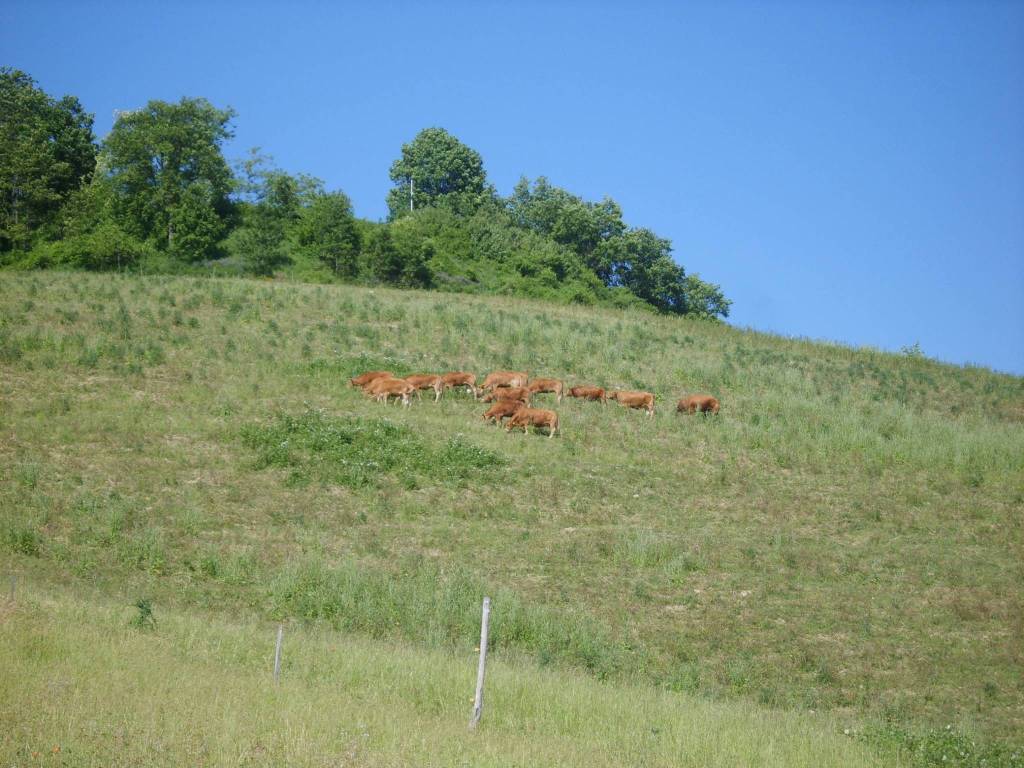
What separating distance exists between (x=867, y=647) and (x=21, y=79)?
77264mm

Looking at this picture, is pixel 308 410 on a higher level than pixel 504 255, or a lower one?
lower

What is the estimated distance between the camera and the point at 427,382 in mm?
35281

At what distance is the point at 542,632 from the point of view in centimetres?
1908

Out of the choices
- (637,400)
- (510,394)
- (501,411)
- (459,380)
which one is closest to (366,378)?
(459,380)

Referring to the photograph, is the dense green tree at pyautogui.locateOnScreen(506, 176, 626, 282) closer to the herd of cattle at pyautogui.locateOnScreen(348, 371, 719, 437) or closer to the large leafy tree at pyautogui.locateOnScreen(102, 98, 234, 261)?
the large leafy tree at pyautogui.locateOnScreen(102, 98, 234, 261)

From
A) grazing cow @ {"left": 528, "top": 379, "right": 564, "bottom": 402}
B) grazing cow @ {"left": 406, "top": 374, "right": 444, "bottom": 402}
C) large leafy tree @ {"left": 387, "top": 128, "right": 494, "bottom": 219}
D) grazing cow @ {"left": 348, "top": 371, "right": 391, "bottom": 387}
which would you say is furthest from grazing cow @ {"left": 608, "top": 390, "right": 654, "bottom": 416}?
large leafy tree @ {"left": 387, "top": 128, "right": 494, "bottom": 219}

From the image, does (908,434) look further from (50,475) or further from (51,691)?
(51,691)

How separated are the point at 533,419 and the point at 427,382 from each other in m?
4.37

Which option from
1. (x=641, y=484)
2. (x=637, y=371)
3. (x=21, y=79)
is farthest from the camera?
(x=21, y=79)

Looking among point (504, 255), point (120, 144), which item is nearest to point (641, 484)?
point (120, 144)

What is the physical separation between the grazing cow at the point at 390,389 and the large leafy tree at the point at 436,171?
232ft

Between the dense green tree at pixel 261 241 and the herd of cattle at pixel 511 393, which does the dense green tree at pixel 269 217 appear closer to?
the dense green tree at pixel 261 241

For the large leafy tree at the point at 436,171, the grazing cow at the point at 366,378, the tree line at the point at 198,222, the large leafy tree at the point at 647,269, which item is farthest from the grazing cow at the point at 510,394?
the large leafy tree at the point at 436,171

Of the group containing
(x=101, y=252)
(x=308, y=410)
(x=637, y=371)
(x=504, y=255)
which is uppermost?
(x=504, y=255)
